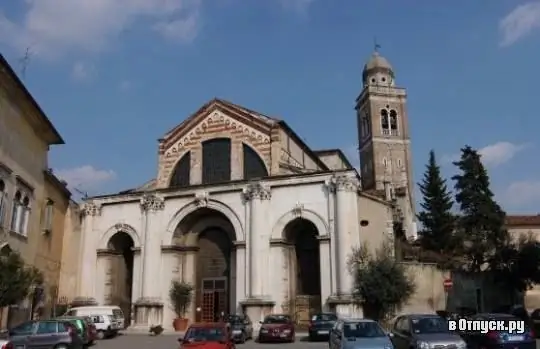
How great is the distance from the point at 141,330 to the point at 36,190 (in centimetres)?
1105

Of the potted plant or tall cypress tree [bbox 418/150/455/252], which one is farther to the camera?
tall cypress tree [bbox 418/150/455/252]

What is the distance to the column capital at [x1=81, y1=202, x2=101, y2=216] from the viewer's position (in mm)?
38594

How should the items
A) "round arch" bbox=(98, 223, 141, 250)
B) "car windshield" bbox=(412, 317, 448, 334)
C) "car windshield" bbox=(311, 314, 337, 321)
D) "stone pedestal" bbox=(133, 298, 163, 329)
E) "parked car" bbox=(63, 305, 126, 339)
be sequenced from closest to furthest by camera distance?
1. "car windshield" bbox=(412, 317, 448, 334)
2. "car windshield" bbox=(311, 314, 337, 321)
3. "parked car" bbox=(63, 305, 126, 339)
4. "stone pedestal" bbox=(133, 298, 163, 329)
5. "round arch" bbox=(98, 223, 141, 250)

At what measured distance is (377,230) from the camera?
34.2m

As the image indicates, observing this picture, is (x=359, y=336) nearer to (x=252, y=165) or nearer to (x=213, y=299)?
(x=213, y=299)

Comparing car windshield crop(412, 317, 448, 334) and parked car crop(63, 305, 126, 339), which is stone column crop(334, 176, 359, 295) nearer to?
parked car crop(63, 305, 126, 339)

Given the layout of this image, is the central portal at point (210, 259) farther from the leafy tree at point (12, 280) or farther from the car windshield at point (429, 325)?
the car windshield at point (429, 325)

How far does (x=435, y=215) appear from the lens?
50.9 meters

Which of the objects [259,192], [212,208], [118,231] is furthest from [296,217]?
[118,231]

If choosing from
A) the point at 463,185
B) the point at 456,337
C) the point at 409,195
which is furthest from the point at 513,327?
the point at 409,195

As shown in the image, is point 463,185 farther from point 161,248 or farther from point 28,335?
point 28,335

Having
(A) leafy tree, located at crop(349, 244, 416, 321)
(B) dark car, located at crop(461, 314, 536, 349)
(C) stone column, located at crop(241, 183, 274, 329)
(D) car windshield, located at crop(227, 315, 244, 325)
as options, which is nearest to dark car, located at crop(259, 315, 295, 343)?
(D) car windshield, located at crop(227, 315, 244, 325)

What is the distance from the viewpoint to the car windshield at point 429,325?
51.1 ft

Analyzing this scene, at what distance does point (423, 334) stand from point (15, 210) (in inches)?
860
